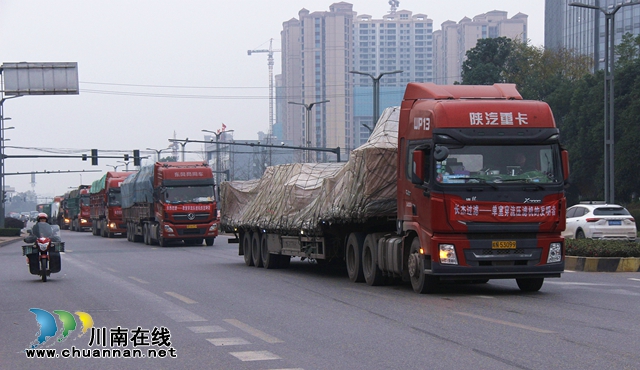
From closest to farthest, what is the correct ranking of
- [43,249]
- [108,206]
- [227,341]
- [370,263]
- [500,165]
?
[227,341]
[500,165]
[370,263]
[43,249]
[108,206]

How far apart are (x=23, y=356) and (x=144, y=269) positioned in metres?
14.5

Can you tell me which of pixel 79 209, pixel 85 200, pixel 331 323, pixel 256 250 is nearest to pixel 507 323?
pixel 331 323

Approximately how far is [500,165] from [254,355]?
6704 mm

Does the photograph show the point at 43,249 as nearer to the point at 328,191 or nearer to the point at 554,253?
the point at 328,191

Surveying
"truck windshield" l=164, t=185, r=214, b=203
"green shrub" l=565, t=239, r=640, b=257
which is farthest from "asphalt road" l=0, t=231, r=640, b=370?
"truck windshield" l=164, t=185, r=214, b=203

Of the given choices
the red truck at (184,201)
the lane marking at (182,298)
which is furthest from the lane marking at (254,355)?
the red truck at (184,201)

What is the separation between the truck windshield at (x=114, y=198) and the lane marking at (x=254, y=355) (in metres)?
48.9

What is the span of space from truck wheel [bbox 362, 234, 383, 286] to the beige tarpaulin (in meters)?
0.45

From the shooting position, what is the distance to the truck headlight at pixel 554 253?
15.0 m

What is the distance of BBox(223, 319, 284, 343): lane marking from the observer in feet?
34.1

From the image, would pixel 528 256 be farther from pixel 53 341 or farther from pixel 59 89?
pixel 59 89

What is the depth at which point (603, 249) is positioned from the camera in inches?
882

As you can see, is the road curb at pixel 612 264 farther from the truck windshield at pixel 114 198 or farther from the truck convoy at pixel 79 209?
the truck convoy at pixel 79 209

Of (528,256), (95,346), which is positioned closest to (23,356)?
(95,346)
